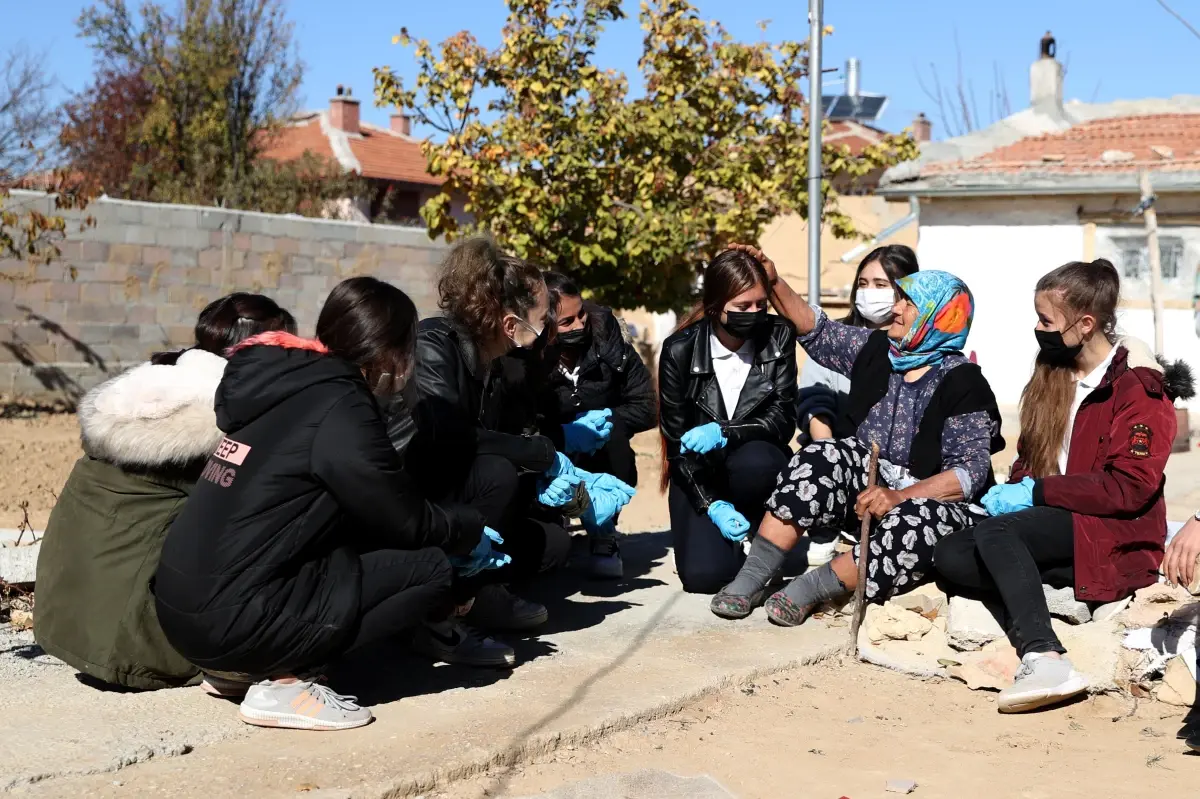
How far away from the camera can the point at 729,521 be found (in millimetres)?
4898

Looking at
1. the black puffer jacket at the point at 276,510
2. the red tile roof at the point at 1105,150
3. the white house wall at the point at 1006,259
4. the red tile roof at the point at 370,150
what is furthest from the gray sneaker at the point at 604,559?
the red tile roof at the point at 370,150

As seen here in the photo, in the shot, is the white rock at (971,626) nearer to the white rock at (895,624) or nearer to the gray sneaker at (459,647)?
the white rock at (895,624)

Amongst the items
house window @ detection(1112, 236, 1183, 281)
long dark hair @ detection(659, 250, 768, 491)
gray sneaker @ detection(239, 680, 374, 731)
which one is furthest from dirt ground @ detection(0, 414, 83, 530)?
house window @ detection(1112, 236, 1183, 281)

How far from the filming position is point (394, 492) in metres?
3.23

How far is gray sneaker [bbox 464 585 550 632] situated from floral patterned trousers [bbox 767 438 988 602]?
0.98 metres

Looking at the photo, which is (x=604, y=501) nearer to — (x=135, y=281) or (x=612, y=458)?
(x=612, y=458)

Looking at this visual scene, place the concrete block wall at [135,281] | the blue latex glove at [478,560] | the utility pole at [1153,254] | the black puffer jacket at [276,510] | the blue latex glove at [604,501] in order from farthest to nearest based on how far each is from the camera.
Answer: the concrete block wall at [135,281]
the utility pole at [1153,254]
the blue latex glove at [604,501]
the blue latex glove at [478,560]
the black puffer jacket at [276,510]

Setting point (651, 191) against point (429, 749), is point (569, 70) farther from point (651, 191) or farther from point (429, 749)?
point (429, 749)

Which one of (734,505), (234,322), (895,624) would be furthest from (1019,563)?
(234,322)

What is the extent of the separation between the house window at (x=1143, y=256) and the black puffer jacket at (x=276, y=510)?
1064 centimetres

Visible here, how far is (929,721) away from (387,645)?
1.82m

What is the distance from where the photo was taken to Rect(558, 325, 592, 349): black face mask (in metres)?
5.29

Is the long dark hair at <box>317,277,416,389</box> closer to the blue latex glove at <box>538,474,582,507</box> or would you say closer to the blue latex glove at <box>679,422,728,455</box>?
the blue latex glove at <box>538,474,582,507</box>

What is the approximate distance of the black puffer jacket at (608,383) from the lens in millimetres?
5266
